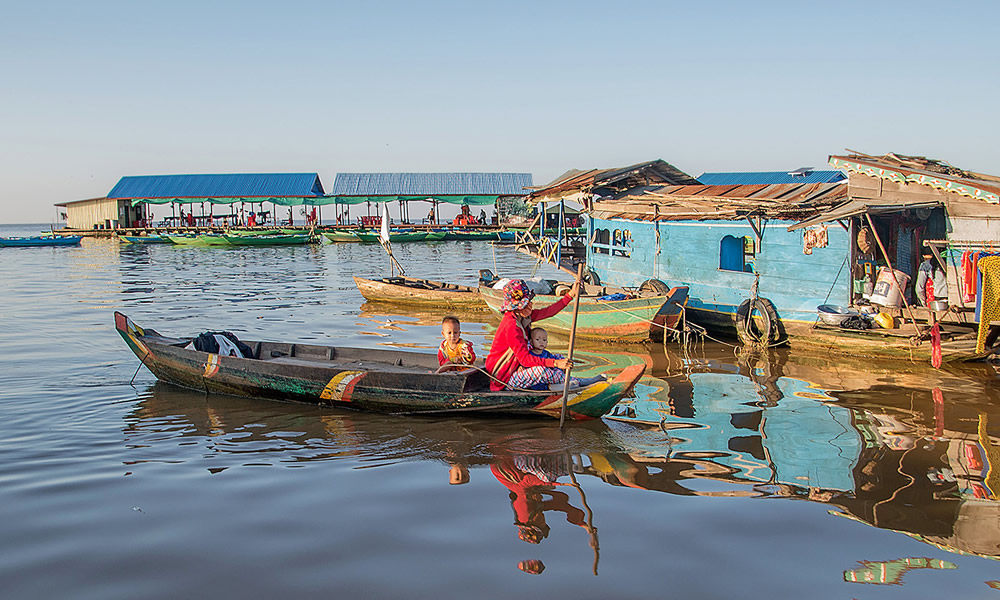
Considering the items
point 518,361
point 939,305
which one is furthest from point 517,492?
point 939,305

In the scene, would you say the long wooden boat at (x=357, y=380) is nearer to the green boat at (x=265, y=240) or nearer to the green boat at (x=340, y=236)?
the green boat at (x=265, y=240)

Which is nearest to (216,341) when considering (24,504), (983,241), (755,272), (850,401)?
(24,504)

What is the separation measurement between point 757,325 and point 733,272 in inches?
55.1

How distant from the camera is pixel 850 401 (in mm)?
9391

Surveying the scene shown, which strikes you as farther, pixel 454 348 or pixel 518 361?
pixel 454 348

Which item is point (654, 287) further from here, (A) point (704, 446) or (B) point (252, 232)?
(B) point (252, 232)

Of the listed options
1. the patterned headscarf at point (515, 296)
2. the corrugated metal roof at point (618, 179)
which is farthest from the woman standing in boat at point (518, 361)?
the corrugated metal roof at point (618, 179)

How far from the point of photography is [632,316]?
44.7 feet

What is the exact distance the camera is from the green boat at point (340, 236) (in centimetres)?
5222

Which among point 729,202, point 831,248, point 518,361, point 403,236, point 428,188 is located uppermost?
point 428,188

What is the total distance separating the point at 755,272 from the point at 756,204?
123 centimetres

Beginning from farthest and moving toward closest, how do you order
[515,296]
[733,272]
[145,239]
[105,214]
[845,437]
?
[105,214], [145,239], [733,272], [515,296], [845,437]

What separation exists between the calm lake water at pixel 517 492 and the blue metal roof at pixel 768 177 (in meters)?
32.5

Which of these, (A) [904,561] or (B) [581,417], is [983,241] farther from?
(A) [904,561]
